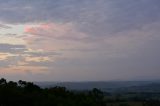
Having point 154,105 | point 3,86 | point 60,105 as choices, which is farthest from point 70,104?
point 154,105

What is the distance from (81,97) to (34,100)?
8.11 m

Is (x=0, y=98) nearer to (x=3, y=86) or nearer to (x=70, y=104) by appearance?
(x=3, y=86)

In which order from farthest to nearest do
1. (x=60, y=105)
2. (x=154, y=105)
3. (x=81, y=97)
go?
(x=154, y=105) → (x=81, y=97) → (x=60, y=105)

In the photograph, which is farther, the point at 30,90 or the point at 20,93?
the point at 30,90

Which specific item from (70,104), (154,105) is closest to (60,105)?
(70,104)

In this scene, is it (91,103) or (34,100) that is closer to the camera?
(34,100)

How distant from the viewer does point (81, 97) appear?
49375 mm

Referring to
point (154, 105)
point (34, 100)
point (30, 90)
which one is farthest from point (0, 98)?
point (154, 105)

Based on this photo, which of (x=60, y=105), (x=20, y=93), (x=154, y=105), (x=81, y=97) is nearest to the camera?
(x=60, y=105)

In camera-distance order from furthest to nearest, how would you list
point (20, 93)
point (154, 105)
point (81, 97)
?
point (154, 105), point (81, 97), point (20, 93)

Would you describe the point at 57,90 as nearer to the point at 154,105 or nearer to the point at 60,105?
the point at 60,105

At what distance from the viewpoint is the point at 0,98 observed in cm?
4312

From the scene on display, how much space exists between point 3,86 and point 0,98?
2854mm

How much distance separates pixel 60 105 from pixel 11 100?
20.2ft
